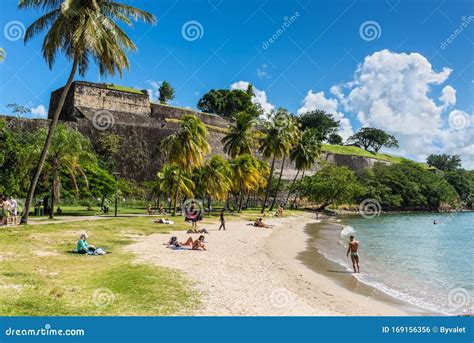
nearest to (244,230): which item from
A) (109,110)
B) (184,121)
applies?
(184,121)

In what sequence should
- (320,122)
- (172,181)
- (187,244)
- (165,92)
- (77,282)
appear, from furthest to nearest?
(320,122) → (165,92) → (172,181) → (187,244) → (77,282)

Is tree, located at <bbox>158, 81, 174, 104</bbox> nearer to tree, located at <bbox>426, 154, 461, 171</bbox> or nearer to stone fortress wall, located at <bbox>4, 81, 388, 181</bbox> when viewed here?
stone fortress wall, located at <bbox>4, 81, 388, 181</bbox>

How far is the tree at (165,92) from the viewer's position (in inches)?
3069

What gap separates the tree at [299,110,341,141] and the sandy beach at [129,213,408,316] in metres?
81.1

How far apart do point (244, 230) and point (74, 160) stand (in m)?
11.8

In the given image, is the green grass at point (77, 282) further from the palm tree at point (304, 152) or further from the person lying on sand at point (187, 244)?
the palm tree at point (304, 152)

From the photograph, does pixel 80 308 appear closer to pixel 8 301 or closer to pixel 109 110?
pixel 8 301

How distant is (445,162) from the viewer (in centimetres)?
11238

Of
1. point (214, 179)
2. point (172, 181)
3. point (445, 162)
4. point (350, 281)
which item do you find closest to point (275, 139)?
point (214, 179)

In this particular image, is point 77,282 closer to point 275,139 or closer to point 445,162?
point 275,139

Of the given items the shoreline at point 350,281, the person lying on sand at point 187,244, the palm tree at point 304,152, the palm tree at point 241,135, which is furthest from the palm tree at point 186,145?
the palm tree at point 304,152

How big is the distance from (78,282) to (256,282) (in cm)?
491

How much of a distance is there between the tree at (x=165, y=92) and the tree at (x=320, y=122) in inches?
1396

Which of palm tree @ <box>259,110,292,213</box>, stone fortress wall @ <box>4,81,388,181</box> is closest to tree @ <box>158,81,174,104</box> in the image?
stone fortress wall @ <box>4,81,388,181</box>
